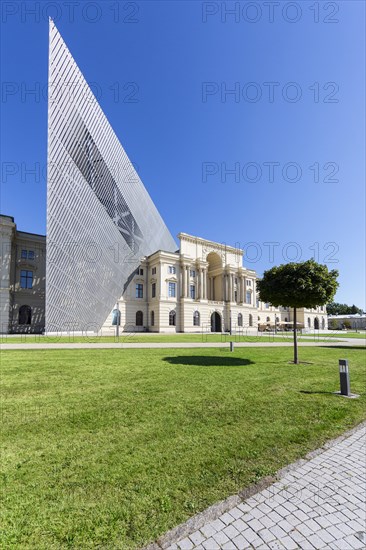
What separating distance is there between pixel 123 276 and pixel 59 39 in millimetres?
28998

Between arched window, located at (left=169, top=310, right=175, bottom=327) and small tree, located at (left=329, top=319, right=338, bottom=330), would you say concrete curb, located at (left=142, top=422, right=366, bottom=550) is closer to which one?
arched window, located at (left=169, top=310, right=175, bottom=327)

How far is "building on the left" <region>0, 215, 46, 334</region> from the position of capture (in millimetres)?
36531

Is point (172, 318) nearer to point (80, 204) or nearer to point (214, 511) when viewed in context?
point (80, 204)

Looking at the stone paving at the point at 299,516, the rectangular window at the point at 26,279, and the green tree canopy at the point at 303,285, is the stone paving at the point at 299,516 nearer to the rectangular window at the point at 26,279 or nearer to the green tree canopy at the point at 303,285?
the green tree canopy at the point at 303,285

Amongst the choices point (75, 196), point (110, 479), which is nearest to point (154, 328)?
point (75, 196)

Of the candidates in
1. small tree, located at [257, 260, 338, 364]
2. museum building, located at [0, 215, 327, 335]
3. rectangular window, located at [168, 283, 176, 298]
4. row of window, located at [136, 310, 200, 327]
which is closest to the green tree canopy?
small tree, located at [257, 260, 338, 364]

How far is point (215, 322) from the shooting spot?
184 ft

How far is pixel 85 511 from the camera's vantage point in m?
2.64

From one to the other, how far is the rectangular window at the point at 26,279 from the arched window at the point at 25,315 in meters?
3.26

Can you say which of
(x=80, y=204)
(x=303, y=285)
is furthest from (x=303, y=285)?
(x=80, y=204)

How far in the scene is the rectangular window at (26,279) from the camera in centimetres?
4072

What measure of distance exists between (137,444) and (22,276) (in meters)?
43.4

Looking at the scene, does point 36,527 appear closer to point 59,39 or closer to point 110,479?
point 110,479

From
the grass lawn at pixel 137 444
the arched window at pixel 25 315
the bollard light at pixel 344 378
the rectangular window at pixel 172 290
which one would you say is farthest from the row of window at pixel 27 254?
the bollard light at pixel 344 378
